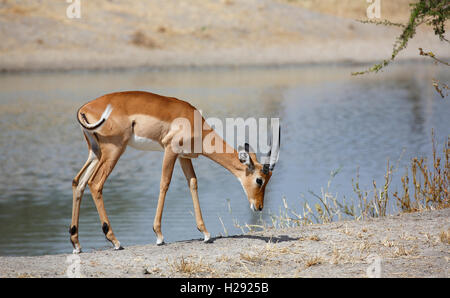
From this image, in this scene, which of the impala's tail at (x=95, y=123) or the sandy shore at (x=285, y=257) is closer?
the sandy shore at (x=285, y=257)

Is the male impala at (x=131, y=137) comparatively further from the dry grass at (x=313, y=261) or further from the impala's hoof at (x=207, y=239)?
the dry grass at (x=313, y=261)

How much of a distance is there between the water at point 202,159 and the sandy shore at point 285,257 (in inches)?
111

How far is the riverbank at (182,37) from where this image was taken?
41156 mm

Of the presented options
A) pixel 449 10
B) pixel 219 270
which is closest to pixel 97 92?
pixel 449 10

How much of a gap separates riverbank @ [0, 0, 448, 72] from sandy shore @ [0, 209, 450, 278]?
109 feet

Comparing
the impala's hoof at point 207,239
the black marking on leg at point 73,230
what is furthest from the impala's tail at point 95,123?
the impala's hoof at point 207,239

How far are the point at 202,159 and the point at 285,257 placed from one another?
11466 millimetres

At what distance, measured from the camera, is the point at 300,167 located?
17438 millimetres

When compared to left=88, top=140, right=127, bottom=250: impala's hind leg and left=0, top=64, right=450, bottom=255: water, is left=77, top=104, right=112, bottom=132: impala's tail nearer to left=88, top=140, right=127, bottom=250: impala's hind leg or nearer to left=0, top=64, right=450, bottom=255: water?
left=88, top=140, right=127, bottom=250: impala's hind leg

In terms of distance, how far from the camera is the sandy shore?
7.11m

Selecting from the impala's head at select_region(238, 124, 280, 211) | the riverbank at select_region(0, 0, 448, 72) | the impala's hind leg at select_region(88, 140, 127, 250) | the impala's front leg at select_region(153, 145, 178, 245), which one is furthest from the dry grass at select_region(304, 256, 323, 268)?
the riverbank at select_region(0, 0, 448, 72)

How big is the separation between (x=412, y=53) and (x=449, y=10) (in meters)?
39.9

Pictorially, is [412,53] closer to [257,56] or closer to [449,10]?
[257,56]

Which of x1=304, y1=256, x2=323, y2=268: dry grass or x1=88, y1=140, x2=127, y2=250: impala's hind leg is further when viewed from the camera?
x1=88, y1=140, x2=127, y2=250: impala's hind leg
